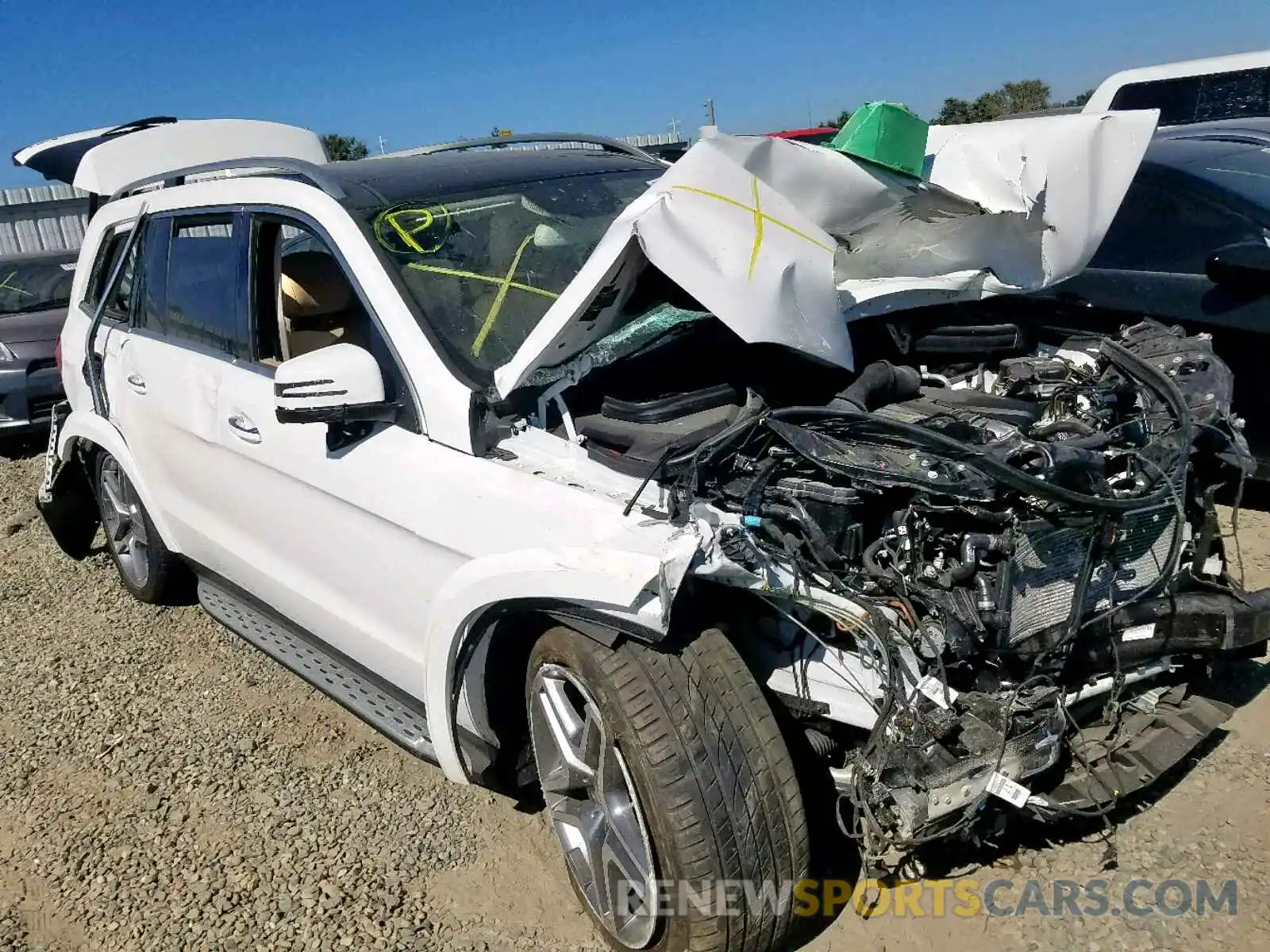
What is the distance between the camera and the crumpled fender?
13.8 ft

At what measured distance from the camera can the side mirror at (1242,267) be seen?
3895 mm

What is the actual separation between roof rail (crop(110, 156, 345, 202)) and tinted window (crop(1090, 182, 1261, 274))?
3.21 m

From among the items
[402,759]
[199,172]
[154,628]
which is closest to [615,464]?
[402,759]

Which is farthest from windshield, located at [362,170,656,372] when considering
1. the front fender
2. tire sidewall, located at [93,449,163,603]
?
tire sidewall, located at [93,449,163,603]

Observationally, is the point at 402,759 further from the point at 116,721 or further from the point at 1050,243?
the point at 1050,243

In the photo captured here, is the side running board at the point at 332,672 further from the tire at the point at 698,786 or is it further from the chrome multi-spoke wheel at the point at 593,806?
the tire at the point at 698,786

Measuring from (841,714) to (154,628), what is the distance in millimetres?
3613

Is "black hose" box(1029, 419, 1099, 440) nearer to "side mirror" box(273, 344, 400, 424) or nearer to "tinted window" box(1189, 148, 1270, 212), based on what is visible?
"side mirror" box(273, 344, 400, 424)

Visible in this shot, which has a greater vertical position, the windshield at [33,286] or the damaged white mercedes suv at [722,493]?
the damaged white mercedes suv at [722,493]

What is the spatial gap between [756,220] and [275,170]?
1.83 m

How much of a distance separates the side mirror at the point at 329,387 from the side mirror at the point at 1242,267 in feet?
11.1

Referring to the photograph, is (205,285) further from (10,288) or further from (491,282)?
(10,288)

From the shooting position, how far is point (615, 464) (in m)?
2.51

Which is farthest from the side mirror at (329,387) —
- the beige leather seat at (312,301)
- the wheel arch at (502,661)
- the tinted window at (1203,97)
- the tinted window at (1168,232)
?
the tinted window at (1203,97)
